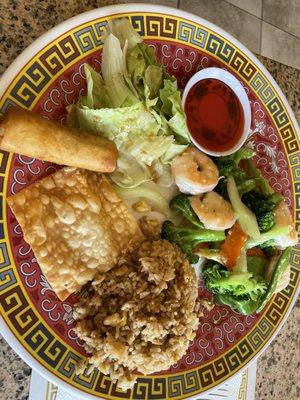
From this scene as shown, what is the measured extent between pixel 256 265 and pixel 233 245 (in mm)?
254

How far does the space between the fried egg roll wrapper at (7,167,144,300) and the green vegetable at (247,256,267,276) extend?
71cm

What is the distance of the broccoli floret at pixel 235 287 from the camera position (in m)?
2.31

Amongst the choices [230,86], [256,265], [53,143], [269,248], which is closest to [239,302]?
[256,265]

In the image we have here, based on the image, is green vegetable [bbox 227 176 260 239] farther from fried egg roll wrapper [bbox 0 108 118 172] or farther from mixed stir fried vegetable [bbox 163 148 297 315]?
fried egg roll wrapper [bbox 0 108 118 172]

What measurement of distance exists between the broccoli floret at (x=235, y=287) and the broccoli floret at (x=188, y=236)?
0.45 feet

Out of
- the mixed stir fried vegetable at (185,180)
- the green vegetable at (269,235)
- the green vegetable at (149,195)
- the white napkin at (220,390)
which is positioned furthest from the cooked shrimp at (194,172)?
the white napkin at (220,390)

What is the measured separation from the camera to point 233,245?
2.32 metres

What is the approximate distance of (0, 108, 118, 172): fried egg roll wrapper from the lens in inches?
67.9

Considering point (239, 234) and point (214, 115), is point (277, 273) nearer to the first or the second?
point (239, 234)

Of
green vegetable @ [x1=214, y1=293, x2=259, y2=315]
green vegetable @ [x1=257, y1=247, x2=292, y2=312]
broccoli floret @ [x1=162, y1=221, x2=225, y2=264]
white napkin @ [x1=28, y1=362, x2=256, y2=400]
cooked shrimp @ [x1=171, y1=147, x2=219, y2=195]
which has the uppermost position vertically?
cooked shrimp @ [x1=171, y1=147, x2=219, y2=195]

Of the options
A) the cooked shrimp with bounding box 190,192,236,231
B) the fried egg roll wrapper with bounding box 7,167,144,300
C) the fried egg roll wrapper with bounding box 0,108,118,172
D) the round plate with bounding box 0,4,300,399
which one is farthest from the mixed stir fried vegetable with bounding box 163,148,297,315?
the fried egg roll wrapper with bounding box 0,108,118,172

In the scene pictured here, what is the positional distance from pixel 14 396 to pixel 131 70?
5.16 ft

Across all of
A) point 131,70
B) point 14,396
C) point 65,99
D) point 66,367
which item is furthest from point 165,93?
point 14,396

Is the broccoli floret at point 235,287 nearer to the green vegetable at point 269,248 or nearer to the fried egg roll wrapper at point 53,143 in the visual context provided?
the green vegetable at point 269,248
